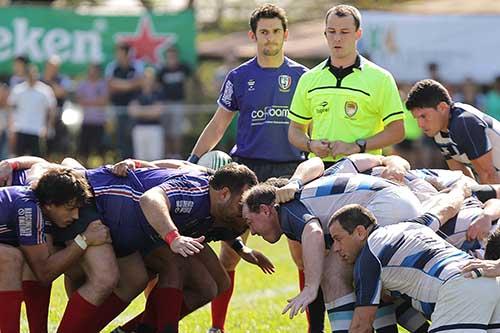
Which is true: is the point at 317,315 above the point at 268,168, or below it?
below

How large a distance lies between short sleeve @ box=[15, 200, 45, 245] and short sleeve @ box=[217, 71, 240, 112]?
2.72 m

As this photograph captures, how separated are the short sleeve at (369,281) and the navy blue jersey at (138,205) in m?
1.26

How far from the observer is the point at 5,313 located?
7141 millimetres

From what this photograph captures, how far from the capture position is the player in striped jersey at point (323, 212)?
6852mm

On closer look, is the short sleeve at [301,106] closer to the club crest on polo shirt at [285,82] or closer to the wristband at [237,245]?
the club crest on polo shirt at [285,82]

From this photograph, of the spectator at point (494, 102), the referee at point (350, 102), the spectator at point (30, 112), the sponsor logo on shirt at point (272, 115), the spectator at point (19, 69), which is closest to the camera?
the referee at point (350, 102)

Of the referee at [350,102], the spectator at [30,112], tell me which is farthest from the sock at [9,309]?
the spectator at [30,112]

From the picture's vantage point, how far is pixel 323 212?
281 inches

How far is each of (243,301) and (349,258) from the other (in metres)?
3.56

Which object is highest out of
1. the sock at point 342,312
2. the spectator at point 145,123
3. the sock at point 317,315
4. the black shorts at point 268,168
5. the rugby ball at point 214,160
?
the rugby ball at point 214,160

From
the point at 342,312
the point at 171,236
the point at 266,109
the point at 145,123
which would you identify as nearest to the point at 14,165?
the point at 171,236

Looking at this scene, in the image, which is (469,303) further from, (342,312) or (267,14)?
(267,14)

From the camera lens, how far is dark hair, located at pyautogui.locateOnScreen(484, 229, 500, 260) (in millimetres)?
6691

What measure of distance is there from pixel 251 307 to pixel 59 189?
10.3ft
